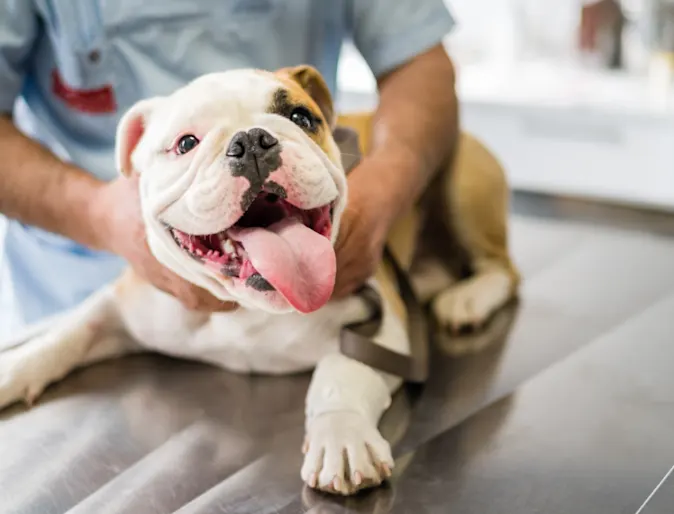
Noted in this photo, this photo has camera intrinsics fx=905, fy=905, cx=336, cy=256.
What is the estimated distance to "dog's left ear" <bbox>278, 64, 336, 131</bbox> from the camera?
3.22 ft

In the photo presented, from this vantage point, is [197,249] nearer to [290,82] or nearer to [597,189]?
[290,82]

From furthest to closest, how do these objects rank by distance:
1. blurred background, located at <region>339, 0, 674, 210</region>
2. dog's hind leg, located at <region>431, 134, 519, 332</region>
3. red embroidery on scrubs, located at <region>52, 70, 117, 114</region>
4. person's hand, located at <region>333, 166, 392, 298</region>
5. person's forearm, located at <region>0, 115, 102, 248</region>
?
blurred background, located at <region>339, 0, 674, 210</region> < dog's hind leg, located at <region>431, 134, 519, 332</region> < red embroidery on scrubs, located at <region>52, 70, 117, 114</region> < person's forearm, located at <region>0, 115, 102, 248</region> < person's hand, located at <region>333, 166, 392, 298</region>

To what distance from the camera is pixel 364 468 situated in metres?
0.83

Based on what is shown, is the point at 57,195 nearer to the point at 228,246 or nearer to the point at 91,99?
the point at 91,99

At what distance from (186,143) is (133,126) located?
0.10 m

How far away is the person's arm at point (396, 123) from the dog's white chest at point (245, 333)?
0.13 feet

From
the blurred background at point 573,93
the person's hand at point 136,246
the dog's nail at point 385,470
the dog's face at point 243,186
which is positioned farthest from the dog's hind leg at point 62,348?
the blurred background at point 573,93

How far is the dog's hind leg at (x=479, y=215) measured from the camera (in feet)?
4.49

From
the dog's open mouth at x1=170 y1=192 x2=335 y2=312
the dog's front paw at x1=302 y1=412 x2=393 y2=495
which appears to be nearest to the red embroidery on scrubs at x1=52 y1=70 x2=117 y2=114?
the dog's open mouth at x1=170 y1=192 x2=335 y2=312

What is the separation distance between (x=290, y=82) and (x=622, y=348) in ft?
1.73

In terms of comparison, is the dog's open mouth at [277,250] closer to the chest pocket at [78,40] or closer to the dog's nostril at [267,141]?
the dog's nostril at [267,141]

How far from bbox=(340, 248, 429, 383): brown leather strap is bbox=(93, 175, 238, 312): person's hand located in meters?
0.14

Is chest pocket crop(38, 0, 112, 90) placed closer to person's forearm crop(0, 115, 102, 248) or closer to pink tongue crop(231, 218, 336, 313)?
person's forearm crop(0, 115, 102, 248)

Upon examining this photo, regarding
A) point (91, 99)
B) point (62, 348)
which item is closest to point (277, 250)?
point (62, 348)
